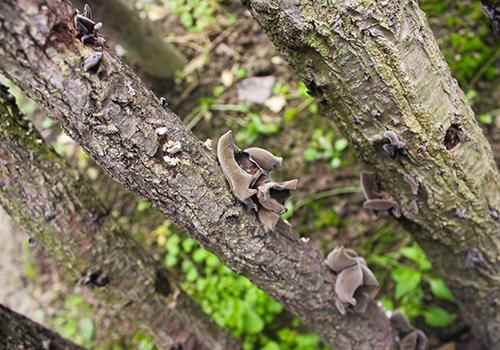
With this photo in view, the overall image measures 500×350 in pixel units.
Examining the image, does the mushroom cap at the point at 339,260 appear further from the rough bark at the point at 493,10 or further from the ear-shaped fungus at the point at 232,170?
the rough bark at the point at 493,10

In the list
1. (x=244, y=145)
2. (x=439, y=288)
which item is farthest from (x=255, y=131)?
(x=439, y=288)

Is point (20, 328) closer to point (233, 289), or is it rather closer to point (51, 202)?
point (51, 202)

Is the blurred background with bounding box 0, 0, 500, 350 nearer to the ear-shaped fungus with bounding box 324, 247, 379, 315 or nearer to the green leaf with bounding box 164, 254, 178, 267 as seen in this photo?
the green leaf with bounding box 164, 254, 178, 267

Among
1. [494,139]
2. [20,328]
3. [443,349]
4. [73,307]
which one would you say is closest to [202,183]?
[20,328]

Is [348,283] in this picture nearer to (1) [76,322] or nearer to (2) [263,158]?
(2) [263,158]

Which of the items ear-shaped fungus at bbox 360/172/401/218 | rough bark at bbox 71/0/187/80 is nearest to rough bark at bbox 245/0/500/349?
ear-shaped fungus at bbox 360/172/401/218

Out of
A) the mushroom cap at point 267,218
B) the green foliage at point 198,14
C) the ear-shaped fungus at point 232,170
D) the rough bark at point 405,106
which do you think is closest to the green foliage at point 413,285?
the rough bark at point 405,106
